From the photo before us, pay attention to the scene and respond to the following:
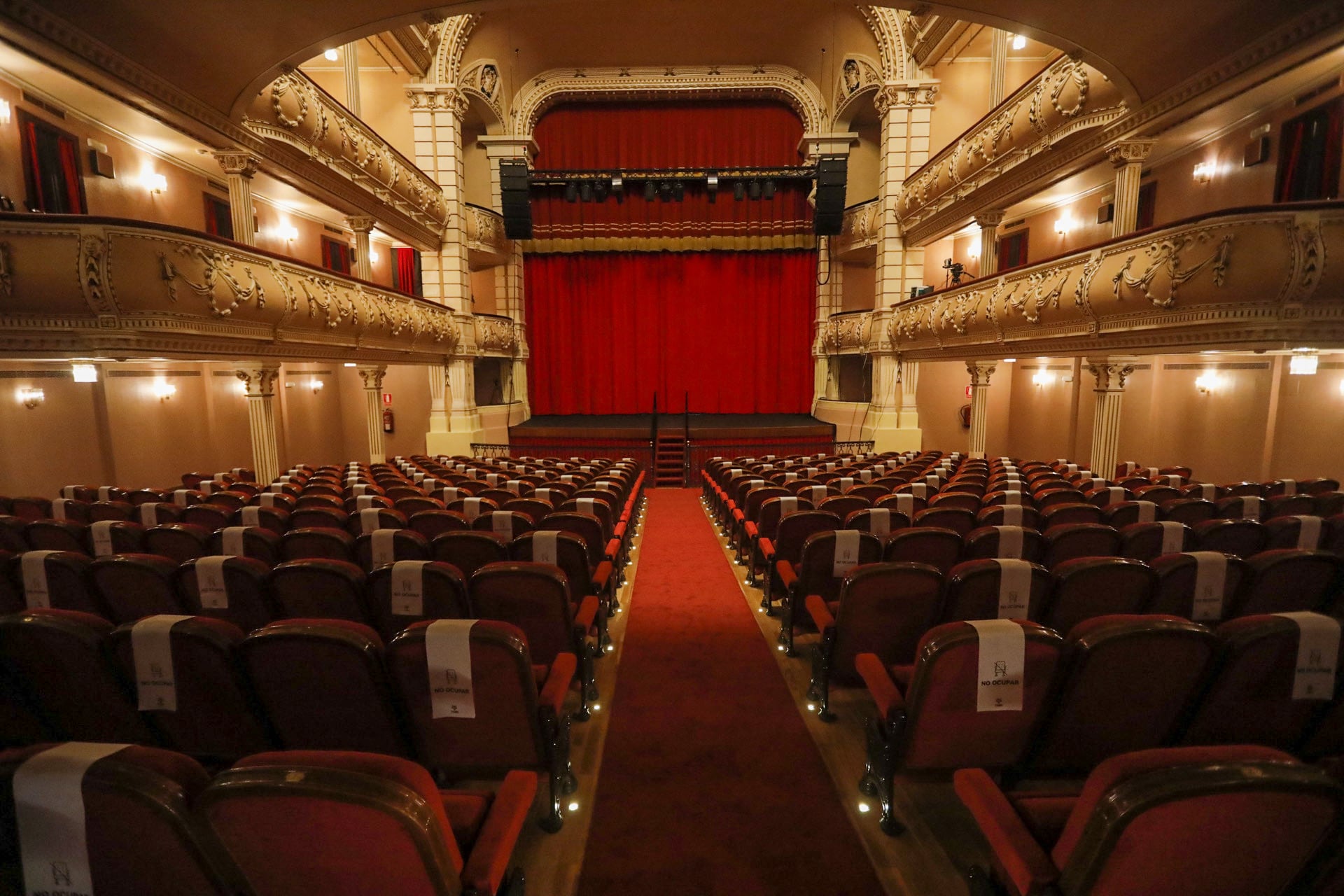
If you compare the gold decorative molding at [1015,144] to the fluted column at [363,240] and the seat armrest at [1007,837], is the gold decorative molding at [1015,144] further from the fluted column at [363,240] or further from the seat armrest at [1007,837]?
the fluted column at [363,240]

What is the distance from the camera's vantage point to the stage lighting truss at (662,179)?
14.5 meters

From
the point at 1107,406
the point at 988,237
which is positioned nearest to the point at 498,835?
the point at 1107,406

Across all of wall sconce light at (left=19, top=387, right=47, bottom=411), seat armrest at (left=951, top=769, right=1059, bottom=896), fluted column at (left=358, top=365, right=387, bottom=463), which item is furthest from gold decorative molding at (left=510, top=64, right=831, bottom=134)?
seat armrest at (left=951, top=769, right=1059, bottom=896)

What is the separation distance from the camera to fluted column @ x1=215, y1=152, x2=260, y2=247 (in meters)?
8.04

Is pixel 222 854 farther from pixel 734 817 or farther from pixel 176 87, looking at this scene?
pixel 176 87

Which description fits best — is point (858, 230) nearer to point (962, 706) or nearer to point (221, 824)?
point (962, 706)

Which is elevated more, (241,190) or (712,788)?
(241,190)

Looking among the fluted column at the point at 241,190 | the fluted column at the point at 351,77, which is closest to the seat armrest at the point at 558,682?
the fluted column at the point at 241,190

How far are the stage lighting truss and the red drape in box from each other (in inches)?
44.1

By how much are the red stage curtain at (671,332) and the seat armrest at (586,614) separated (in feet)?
48.0

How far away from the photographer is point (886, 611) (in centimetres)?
269

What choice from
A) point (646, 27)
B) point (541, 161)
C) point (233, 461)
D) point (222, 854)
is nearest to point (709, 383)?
point (541, 161)

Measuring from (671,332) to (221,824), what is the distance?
17.0 m

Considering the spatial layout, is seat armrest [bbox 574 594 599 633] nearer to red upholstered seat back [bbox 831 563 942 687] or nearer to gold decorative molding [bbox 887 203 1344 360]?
red upholstered seat back [bbox 831 563 942 687]
